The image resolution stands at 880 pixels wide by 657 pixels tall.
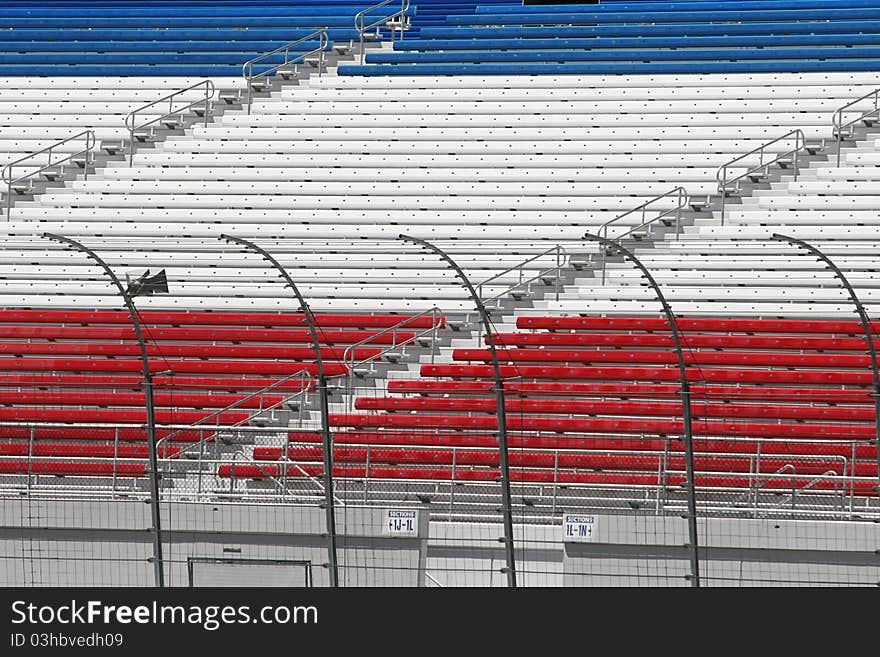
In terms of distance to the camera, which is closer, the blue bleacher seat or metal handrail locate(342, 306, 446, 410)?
metal handrail locate(342, 306, 446, 410)

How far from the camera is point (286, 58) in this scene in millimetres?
23906

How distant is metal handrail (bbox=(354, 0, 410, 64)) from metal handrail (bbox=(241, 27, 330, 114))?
526 mm

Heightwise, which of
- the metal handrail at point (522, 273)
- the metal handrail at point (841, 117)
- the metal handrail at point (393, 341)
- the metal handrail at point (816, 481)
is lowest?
the metal handrail at point (816, 481)

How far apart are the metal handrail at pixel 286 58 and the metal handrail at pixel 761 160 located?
23.0 feet

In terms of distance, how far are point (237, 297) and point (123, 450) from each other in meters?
5.23

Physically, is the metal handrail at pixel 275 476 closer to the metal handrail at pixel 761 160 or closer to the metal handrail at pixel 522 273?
the metal handrail at pixel 522 273

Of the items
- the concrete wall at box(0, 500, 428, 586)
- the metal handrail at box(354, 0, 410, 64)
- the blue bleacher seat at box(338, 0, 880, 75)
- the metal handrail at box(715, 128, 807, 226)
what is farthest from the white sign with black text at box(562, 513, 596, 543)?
the metal handrail at box(354, 0, 410, 64)

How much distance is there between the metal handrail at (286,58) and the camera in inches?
931

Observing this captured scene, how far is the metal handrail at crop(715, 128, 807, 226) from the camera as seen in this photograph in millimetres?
19125

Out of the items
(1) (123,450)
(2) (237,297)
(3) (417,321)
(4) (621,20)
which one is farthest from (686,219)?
(1) (123,450)

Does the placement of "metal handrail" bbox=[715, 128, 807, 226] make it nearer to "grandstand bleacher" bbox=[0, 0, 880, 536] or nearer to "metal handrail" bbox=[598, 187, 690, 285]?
"grandstand bleacher" bbox=[0, 0, 880, 536]

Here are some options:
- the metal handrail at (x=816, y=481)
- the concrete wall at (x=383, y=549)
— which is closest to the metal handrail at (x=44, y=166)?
the concrete wall at (x=383, y=549)
